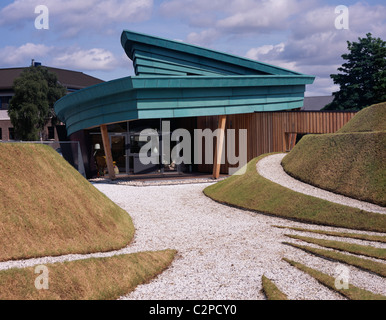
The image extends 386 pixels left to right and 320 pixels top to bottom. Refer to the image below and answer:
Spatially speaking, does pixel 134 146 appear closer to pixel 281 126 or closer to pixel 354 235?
pixel 281 126

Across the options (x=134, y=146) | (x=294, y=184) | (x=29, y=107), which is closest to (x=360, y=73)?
(x=134, y=146)

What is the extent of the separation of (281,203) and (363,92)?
36.0 meters

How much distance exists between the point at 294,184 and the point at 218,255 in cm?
778

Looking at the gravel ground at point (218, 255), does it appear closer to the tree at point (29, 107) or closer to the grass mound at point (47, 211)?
the grass mound at point (47, 211)

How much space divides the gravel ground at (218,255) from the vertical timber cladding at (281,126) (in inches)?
381

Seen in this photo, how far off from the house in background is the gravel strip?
138ft

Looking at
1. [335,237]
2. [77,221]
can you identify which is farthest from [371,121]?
[77,221]

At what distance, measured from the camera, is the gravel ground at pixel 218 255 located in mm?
8430

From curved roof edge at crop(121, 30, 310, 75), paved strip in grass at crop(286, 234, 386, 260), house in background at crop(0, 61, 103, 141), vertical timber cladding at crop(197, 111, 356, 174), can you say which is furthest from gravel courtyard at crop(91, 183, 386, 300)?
house in background at crop(0, 61, 103, 141)

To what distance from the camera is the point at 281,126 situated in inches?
1062

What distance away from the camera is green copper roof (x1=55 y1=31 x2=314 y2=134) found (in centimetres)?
2356

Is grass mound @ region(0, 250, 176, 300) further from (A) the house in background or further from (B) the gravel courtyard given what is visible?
(A) the house in background

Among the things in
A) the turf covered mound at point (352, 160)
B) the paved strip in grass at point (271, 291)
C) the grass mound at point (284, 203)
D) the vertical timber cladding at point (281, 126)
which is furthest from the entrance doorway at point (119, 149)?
the paved strip in grass at point (271, 291)

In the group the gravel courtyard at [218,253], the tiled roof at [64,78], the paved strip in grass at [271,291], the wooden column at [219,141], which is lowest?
the gravel courtyard at [218,253]
